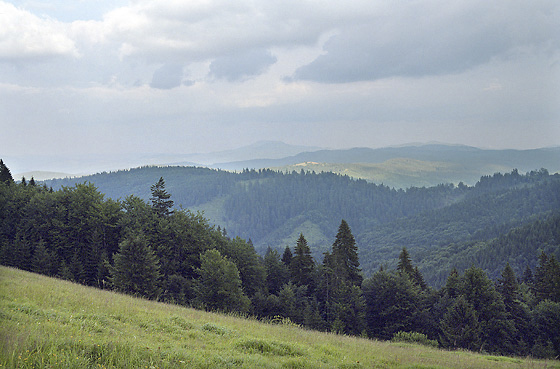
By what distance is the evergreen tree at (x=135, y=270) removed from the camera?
39.7 metres

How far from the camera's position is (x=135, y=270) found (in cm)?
4044

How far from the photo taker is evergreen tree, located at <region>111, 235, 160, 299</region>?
130 ft

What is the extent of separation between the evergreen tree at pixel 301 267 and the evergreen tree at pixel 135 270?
3420 centimetres

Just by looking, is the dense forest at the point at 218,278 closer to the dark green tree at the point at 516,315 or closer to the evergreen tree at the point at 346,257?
the dark green tree at the point at 516,315

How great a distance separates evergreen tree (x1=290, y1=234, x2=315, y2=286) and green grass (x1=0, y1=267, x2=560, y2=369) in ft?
182

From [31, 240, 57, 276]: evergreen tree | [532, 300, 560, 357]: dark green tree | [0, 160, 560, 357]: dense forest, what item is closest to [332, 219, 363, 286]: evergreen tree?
[0, 160, 560, 357]: dense forest

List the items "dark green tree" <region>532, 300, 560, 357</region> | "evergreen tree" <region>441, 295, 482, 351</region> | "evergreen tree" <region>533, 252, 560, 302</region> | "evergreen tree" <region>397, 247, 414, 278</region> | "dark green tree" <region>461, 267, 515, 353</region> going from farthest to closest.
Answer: "evergreen tree" <region>397, 247, 414, 278</region> < "evergreen tree" <region>533, 252, 560, 302</region> < "dark green tree" <region>461, 267, 515, 353</region> < "dark green tree" <region>532, 300, 560, 357</region> < "evergreen tree" <region>441, 295, 482, 351</region>

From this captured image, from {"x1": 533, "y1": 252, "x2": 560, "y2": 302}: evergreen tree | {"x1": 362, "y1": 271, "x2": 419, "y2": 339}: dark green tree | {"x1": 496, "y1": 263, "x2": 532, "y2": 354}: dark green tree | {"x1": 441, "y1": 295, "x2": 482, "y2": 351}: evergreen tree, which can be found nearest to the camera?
{"x1": 441, "y1": 295, "x2": 482, "y2": 351}: evergreen tree

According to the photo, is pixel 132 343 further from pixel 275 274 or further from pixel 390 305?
pixel 275 274

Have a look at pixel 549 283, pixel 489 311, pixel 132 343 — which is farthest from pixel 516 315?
pixel 132 343

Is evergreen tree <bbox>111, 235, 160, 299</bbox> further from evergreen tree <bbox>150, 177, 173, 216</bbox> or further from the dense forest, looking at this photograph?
evergreen tree <bbox>150, 177, 173, 216</bbox>

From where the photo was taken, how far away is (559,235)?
191 meters

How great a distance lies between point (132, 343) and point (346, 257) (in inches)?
2488

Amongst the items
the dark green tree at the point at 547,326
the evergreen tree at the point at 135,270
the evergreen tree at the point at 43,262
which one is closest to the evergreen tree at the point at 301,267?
the evergreen tree at the point at 135,270
